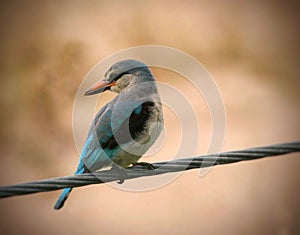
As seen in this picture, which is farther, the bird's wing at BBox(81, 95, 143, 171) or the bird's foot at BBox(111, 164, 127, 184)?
the bird's wing at BBox(81, 95, 143, 171)

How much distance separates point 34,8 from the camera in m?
11.0

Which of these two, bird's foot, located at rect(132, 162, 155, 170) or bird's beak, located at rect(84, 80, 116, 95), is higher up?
bird's beak, located at rect(84, 80, 116, 95)

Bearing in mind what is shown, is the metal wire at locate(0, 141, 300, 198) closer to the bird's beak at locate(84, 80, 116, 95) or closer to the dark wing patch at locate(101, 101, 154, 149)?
the dark wing patch at locate(101, 101, 154, 149)

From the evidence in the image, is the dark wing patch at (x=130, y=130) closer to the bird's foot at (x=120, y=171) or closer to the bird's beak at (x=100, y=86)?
the bird's foot at (x=120, y=171)

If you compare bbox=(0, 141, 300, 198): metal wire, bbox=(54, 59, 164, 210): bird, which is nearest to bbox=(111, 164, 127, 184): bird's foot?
bbox=(54, 59, 164, 210): bird

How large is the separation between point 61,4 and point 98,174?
8721 millimetres

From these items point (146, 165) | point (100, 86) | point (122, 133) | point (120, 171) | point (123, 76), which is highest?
point (123, 76)

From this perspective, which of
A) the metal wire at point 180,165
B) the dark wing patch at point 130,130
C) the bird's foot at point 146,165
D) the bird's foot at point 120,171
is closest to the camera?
the metal wire at point 180,165

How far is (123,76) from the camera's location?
4203 millimetres


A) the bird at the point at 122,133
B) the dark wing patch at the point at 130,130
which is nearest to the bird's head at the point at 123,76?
the bird at the point at 122,133

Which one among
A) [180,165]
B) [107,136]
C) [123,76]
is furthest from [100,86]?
[180,165]

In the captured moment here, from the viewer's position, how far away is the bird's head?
4.16 meters

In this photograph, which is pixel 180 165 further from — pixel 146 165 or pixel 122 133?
pixel 122 133

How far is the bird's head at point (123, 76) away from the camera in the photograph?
416 centimetres
